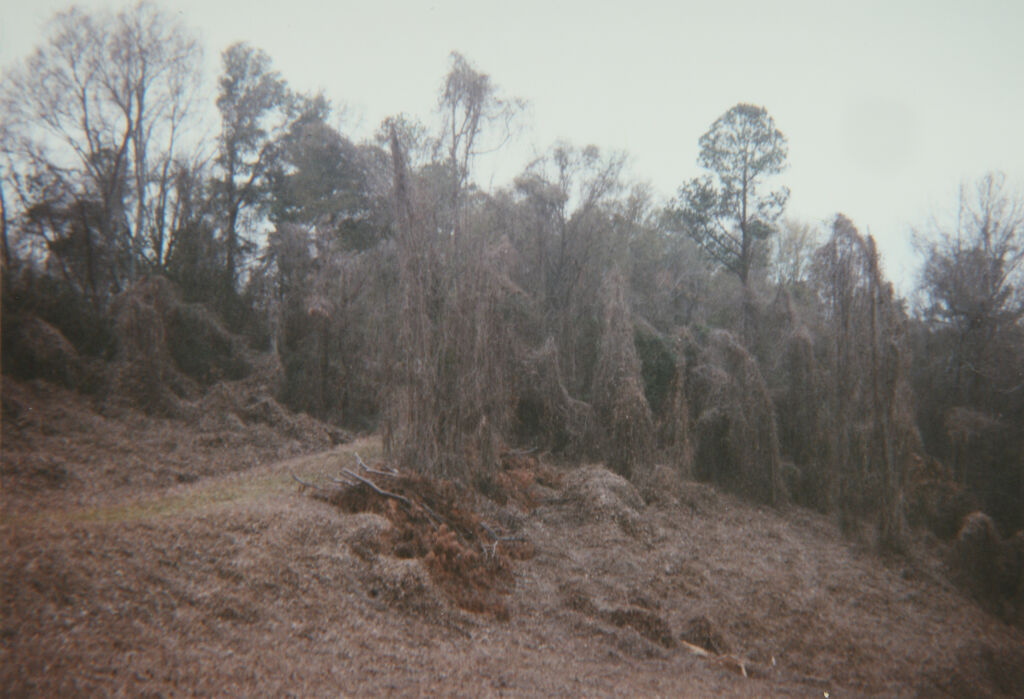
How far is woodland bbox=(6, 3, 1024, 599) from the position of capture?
34.2 feet

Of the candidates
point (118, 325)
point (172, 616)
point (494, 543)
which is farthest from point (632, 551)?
point (118, 325)

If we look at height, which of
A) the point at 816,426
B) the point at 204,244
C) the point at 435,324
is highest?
the point at 204,244

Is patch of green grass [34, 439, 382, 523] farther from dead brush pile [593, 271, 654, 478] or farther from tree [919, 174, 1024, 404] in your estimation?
tree [919, 174, 1024, 404]

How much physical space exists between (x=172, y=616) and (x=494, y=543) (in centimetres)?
467

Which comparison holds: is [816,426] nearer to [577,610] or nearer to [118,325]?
[577,610]

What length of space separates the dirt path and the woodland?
2.22 metres

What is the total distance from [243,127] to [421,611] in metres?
22.5

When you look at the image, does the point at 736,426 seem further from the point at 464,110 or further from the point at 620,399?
the point at 464,110

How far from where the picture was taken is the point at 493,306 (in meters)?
10.4

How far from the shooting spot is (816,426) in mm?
14344

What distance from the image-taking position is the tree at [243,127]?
23.0m

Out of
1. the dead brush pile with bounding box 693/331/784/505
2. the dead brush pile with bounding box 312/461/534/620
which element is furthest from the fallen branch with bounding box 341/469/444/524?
the dead brush pile with bounding box 693/331/784/505

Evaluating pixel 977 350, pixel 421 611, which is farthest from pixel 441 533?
pixel 977 350

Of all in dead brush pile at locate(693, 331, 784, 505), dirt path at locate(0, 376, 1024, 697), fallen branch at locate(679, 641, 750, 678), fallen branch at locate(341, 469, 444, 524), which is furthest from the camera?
dead brush pile at locate(693, 331, 784, 505)
